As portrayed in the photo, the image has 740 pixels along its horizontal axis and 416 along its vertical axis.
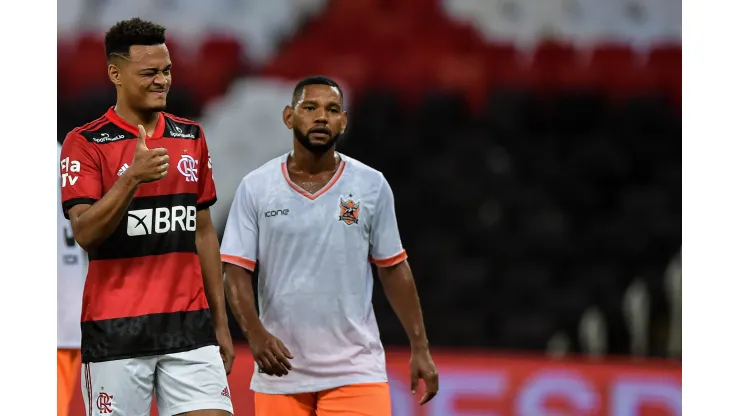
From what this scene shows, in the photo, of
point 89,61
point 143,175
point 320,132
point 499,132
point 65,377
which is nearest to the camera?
point 143,175

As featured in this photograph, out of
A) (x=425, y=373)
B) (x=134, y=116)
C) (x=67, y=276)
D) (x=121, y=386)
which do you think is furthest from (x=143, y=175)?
(x=67, y=276)

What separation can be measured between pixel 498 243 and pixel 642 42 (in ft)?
3.85

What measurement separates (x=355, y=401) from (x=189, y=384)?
2.03 ft

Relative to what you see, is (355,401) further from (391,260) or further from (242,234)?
(242,234)

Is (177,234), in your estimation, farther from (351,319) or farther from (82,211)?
(351,319)

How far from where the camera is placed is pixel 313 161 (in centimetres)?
324

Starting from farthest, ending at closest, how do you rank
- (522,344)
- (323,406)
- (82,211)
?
(522,344)
(323,406)
(82,211)

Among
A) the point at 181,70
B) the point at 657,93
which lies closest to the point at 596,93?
the point at 657,93

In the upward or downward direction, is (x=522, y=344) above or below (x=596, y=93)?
below

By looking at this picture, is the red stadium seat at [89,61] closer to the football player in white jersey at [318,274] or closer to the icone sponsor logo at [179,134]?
the football player in white jersey at [318,274]

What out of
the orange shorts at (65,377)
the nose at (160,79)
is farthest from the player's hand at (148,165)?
the orange shorts at (65,377)

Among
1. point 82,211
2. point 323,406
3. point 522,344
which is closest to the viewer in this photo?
point 82,211

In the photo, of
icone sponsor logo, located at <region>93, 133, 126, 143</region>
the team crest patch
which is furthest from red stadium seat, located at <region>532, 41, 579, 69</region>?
icone sponsor logo, located at <region>93, 133, 126, 143</region>
